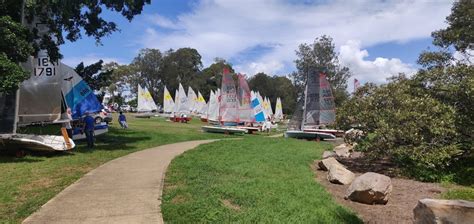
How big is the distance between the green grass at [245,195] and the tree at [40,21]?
20.0 ft

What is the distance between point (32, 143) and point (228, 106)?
19.6 m

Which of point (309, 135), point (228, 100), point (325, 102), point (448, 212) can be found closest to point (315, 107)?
point (325, 102)

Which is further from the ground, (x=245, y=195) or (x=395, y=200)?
(x=245, y=195)

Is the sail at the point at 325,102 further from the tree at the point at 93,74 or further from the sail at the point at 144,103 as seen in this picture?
the sail at the point at 144,103

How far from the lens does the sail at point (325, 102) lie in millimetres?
29844

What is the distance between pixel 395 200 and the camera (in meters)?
9.32

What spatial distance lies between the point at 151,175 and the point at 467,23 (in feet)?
79.8

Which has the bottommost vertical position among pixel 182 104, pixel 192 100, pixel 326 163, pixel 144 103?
pixel 326 163

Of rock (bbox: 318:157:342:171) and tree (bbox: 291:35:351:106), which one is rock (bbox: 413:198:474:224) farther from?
tree (bbox: 291:35:351:106)

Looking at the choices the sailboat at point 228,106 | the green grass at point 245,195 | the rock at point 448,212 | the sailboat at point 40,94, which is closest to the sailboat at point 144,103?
the sailboat at point 228,106

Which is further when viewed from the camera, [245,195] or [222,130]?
[222,130]

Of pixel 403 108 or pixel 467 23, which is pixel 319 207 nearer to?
pixel 403 108

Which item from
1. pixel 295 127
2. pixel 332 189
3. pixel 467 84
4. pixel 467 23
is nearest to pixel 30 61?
pixel 332 189

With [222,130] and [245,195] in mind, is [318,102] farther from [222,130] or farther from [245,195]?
[245,195]
